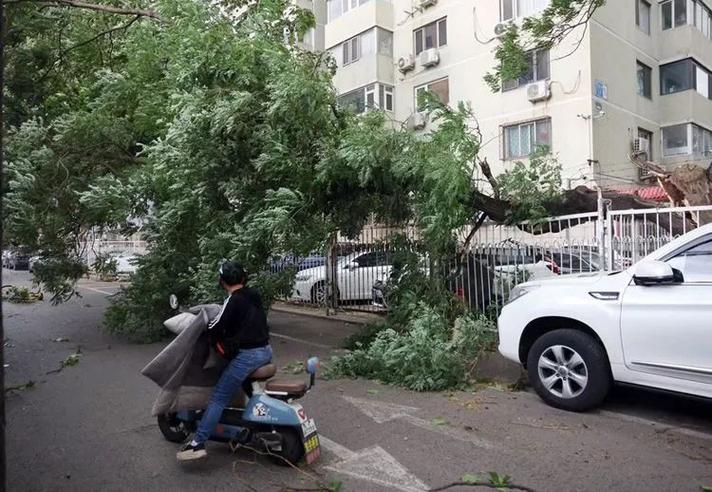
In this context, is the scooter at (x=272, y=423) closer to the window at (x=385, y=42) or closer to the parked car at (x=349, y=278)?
the parked car at (x=349, y=278)

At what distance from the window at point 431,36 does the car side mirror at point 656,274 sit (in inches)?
784

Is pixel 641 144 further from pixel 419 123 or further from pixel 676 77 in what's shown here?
pixel 419 123

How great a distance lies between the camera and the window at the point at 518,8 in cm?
1948

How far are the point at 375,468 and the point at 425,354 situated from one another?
2.51 metres

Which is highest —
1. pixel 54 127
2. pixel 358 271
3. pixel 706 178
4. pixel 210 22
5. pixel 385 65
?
pixel 385 65

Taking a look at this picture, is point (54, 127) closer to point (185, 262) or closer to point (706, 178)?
point (185, 262)

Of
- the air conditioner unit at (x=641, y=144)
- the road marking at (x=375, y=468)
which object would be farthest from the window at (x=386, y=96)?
the road marking at (x=375, y=468)

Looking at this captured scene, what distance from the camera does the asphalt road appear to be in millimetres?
4148

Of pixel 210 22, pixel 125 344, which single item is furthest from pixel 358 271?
pixel 210 22

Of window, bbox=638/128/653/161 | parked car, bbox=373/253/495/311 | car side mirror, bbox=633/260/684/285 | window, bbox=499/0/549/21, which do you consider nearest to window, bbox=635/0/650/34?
window, bbox=638/128/653/161

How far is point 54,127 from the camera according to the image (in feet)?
35.1

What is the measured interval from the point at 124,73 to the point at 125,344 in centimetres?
507

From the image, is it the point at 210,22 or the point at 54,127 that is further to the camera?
the point at 54,127

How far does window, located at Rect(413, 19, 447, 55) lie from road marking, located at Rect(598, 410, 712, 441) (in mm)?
20072
